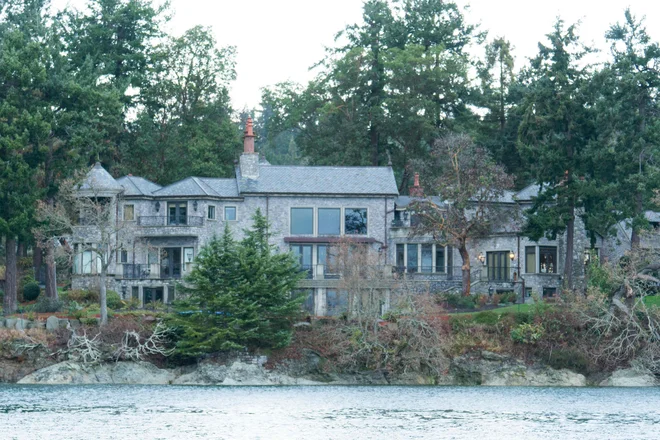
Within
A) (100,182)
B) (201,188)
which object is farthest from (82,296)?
(201,188)

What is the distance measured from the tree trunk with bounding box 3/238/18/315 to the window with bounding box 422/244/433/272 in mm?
24848

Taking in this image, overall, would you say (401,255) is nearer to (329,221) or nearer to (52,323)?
(329,221)

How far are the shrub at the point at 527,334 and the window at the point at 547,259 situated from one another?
1316 cm

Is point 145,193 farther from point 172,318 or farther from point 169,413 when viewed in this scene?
point 169,413

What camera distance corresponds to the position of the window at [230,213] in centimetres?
7681

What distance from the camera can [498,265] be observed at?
250ft

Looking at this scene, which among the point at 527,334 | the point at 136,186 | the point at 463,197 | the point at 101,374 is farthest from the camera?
the point at 136,186

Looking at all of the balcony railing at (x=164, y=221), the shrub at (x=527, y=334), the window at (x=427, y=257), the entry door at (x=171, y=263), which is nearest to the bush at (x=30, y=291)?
the balcony railing at (x=164, y=221)

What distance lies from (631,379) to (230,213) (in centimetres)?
2767

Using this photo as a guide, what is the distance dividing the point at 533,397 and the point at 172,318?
18.1m

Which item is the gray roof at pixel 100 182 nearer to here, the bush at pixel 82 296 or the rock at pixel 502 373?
the bush at pixel 82 296

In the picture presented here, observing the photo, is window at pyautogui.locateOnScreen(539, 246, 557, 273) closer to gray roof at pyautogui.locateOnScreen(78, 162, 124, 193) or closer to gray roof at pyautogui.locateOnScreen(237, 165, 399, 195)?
gray roof at pyautogui.locateOnScreen(237, 165, 399, 195)

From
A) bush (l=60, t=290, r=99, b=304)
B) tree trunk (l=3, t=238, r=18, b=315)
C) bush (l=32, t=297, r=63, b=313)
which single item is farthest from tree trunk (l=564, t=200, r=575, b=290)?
tree trunk (l=3, t=238, r=18, b=315)

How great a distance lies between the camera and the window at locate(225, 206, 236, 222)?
252ft
